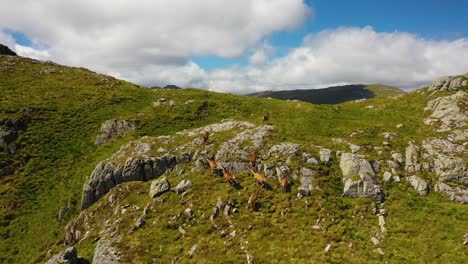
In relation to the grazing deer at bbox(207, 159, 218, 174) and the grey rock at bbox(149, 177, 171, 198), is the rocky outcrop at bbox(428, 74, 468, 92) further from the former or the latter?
the grey rock at bbox(149, 177, 171, 198)

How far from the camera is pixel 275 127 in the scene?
48.8 m

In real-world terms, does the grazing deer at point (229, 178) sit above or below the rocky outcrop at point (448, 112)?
below

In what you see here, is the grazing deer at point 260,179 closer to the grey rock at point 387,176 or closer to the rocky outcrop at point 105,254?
the grey rock at point 387,176

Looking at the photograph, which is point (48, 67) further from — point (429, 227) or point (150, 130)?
point (429, 227)

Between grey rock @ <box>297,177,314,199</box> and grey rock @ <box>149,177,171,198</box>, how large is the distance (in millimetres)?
15191

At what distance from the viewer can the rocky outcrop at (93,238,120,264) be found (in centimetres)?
2942

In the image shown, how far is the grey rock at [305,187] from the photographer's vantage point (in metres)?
35.6

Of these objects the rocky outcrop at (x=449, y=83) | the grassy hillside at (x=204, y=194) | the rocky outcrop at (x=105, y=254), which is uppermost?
the rocky outcrop at (x=449, y=83)

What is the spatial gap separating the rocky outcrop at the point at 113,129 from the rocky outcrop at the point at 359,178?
3960 centimetres

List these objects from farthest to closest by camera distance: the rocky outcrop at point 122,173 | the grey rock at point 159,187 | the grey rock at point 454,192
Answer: the rocky outcrop at point 122,173 < the grey rock at point 159,187 < the grey rock at point 454,192

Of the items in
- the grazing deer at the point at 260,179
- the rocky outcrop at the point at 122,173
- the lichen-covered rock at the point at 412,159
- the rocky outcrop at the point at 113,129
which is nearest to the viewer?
the grazing deer at the point at 260,179

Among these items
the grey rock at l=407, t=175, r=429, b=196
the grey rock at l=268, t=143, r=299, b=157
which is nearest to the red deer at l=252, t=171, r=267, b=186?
the grey rock at l=268, t=143, r=299, b=157

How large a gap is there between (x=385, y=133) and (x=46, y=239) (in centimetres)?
4834

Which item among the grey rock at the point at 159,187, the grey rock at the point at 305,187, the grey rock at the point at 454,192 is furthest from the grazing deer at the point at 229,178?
the grey rock at the point at 454,192
